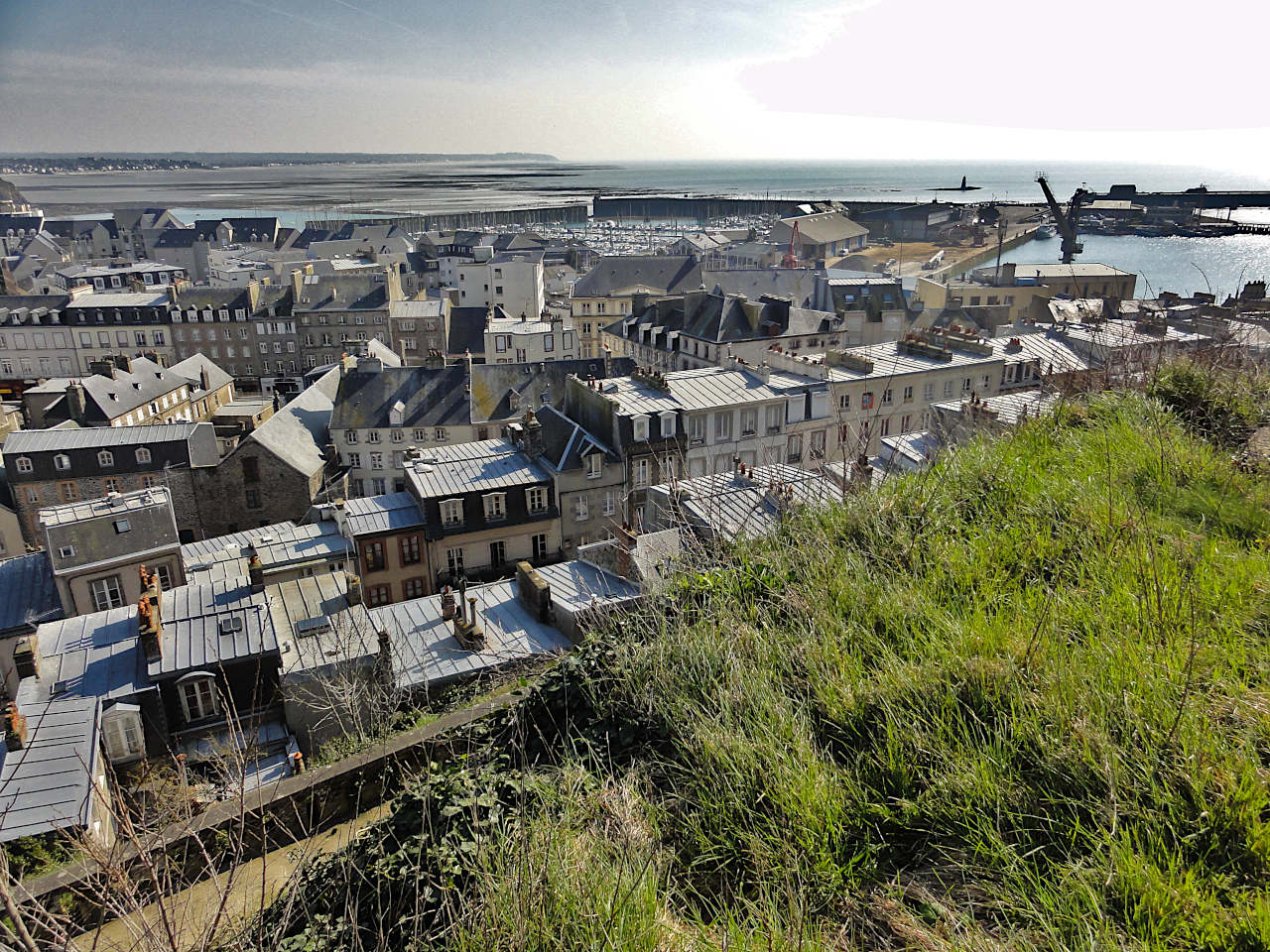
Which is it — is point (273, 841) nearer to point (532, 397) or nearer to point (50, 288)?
point (532, 397)

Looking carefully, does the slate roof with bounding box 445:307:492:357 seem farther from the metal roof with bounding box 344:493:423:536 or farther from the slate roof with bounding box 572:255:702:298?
the metal roof with bounding box 344:493:423:536

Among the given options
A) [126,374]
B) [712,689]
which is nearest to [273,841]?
[712,689]

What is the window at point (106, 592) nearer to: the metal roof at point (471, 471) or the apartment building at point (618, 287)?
the metal roof at point (471, 471)

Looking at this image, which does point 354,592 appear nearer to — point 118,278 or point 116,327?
point 116,327

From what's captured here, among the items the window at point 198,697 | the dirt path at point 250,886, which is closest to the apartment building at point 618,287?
the window at point 198,697

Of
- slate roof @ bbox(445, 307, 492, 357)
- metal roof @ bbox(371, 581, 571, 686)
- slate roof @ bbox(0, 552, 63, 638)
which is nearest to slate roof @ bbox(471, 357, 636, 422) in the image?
slate roof @ bbox(445, 307, 492, 357)

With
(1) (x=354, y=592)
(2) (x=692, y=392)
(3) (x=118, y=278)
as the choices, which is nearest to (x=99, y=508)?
(1) (x=354, y=592)
